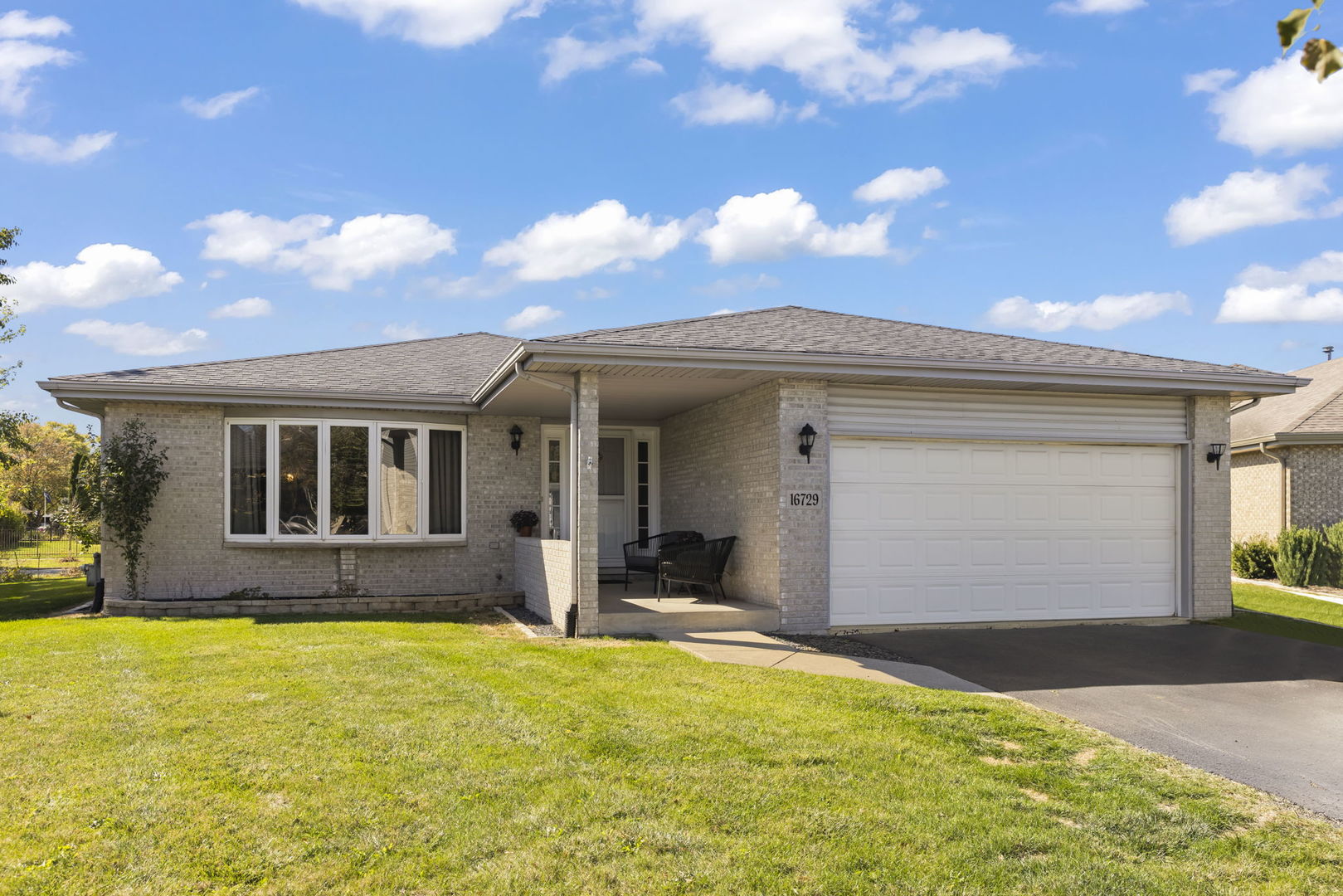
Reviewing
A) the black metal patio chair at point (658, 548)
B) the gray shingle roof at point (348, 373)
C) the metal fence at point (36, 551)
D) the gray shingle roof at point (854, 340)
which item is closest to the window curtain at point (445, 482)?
the gray shingle roof at point (348, 373)

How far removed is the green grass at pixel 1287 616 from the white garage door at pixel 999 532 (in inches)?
43.9

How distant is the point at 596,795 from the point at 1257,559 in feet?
57.7

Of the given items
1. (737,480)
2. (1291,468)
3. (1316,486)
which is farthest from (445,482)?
(1316,486)

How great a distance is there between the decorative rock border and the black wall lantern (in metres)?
5.11

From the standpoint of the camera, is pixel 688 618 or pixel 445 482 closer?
pixel 688 618

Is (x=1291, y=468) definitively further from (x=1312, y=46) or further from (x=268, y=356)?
(x=1312, y=46)

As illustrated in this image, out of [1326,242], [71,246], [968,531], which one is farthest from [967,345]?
[71,246]

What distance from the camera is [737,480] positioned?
36.2 feet

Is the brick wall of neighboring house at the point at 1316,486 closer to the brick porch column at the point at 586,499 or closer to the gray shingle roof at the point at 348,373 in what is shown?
the brick porch column at the point at 586,499

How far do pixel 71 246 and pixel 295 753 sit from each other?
1717cm

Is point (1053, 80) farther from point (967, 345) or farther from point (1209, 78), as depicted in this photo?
point (967, 345)

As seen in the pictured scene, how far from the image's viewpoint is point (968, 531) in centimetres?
1048

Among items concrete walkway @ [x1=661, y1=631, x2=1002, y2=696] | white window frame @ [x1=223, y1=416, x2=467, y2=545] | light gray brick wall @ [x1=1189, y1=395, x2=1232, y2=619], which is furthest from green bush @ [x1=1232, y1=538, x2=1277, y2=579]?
white window frame @ [x1=223, y1=416, x2=467, y2=545]

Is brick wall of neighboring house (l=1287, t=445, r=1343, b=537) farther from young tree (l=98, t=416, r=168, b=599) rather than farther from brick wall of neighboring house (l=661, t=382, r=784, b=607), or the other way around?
young tree (l=98, t=416, r=168, b=599)
